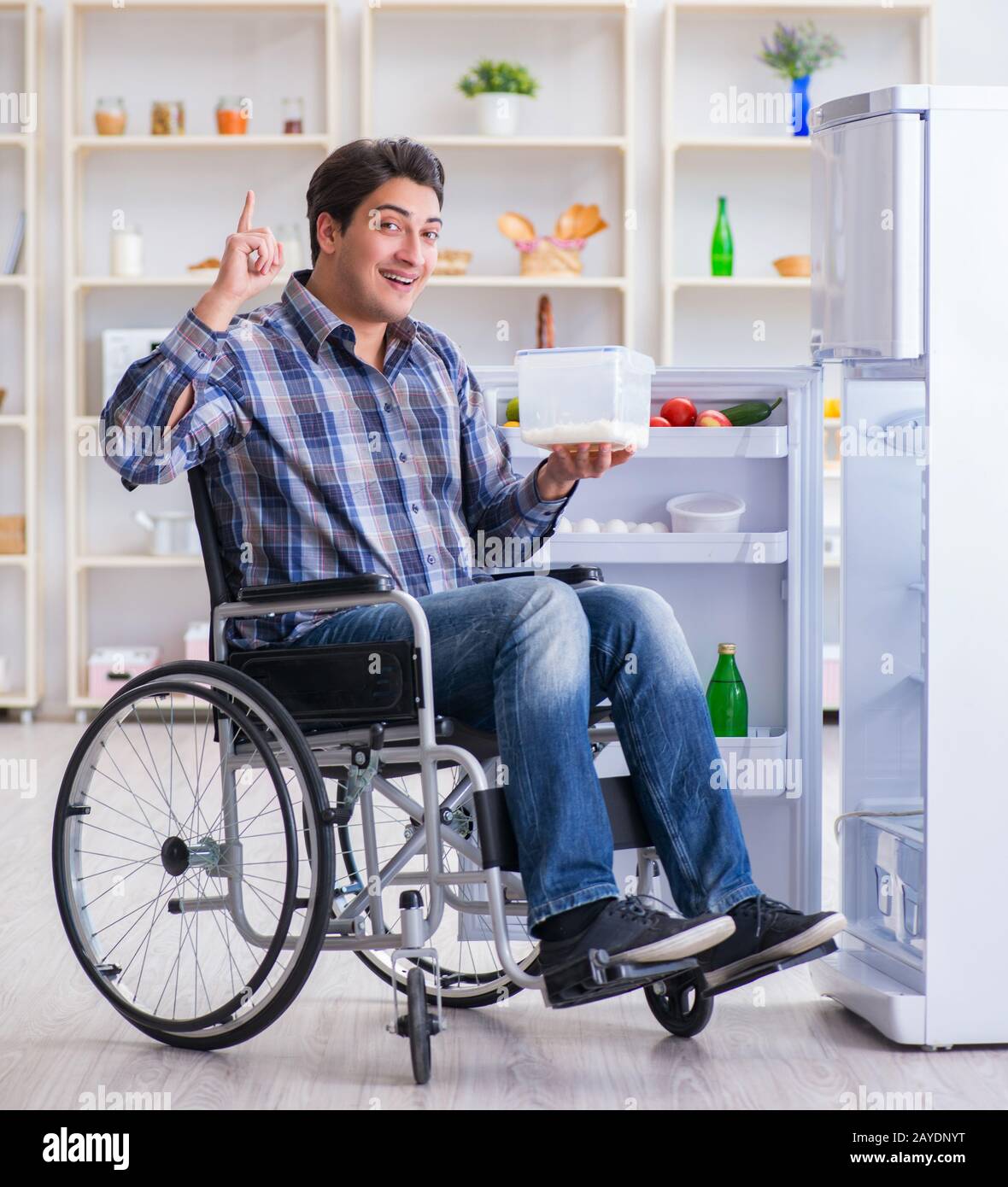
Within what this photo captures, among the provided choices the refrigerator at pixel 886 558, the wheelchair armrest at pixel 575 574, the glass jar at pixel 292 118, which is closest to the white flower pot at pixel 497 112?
the glass jar at pixel 292 118

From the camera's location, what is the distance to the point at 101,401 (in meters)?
5.18

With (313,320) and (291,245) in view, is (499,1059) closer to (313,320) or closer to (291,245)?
(313,320)

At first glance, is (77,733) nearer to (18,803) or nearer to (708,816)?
(18,803)

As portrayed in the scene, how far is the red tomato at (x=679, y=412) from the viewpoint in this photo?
8.14 ft

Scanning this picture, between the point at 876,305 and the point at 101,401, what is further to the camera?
the point at 101,401

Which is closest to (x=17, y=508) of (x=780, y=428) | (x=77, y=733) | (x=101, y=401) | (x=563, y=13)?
(x=101, y=401)

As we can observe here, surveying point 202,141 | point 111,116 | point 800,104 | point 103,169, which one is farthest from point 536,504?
point 103,169

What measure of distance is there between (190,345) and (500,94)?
137 inches

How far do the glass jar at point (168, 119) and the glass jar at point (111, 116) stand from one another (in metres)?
0.11

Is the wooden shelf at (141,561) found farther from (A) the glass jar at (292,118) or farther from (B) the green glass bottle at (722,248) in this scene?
(B) the green glass bottle at (722,248)

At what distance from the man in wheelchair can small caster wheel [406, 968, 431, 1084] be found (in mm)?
167

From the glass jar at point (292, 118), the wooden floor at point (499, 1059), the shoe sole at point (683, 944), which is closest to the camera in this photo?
the shoe sole at point (683, 944)

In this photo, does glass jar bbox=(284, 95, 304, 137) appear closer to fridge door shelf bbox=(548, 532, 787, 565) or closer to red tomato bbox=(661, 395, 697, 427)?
red tomato bbox=(661, 395, 697, 427)
